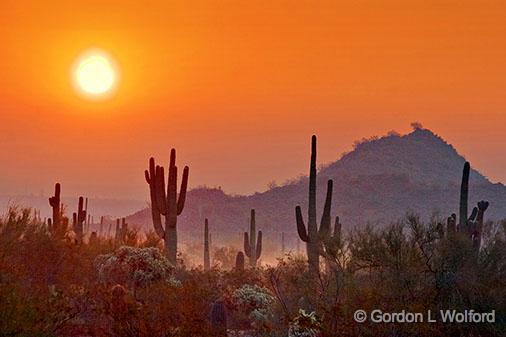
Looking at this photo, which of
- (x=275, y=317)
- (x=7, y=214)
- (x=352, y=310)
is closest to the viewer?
(x=352, y=310)

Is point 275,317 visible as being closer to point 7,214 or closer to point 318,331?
point 318,331

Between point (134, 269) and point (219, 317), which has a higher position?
point (134, 269)

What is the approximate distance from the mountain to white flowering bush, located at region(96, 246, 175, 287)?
Result: 8904 centimetres

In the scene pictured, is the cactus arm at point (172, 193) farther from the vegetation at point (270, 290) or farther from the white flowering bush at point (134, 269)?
the white flowering bush at point (134, 269)

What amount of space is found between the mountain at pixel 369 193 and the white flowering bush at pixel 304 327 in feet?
316

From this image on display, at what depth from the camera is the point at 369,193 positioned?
131 meters

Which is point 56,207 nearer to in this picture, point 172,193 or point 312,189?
point 172,193

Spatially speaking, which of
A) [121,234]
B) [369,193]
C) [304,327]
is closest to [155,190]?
[121,234]

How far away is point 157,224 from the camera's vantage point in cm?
3164

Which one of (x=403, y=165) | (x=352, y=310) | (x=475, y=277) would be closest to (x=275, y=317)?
(x=352, y=310)

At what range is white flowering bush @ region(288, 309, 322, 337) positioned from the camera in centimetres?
1516

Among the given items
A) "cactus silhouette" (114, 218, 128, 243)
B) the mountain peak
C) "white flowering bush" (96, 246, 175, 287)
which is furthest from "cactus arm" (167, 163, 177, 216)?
the mountain peak

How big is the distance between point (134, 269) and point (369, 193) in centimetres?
11027

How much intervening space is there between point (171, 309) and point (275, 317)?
8.88ft
